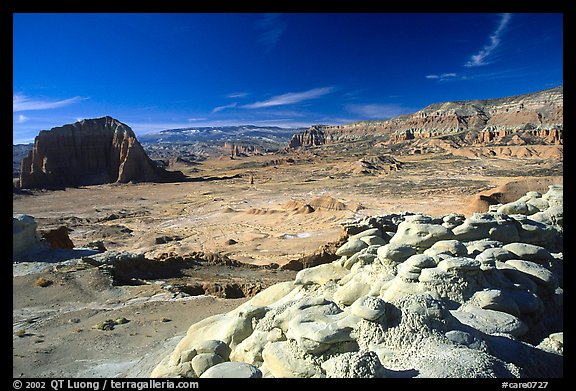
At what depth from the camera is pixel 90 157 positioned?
61469mm

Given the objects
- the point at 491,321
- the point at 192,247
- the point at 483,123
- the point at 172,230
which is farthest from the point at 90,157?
the point at 483,123

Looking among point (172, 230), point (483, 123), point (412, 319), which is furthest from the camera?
point (483, 123)

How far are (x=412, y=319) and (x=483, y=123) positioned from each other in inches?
4976

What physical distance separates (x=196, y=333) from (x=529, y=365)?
639 cm

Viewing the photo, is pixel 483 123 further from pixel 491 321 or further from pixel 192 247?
pixel 491 321

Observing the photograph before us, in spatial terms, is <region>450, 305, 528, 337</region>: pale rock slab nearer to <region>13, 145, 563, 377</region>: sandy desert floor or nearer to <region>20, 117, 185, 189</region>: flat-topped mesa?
<region>13, 145, 563, 377</region>: sandy desert floor

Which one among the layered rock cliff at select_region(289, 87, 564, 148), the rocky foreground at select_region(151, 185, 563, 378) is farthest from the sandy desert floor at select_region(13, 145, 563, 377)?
the layered rock cliff at select_region(289, 87, 564, 148)

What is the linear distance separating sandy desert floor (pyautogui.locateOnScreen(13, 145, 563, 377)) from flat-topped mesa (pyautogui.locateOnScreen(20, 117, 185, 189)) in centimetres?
437

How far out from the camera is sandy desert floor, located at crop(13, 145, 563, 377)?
9.31 meters

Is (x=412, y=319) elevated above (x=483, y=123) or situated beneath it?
situated beneath

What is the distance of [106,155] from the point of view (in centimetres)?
6253
